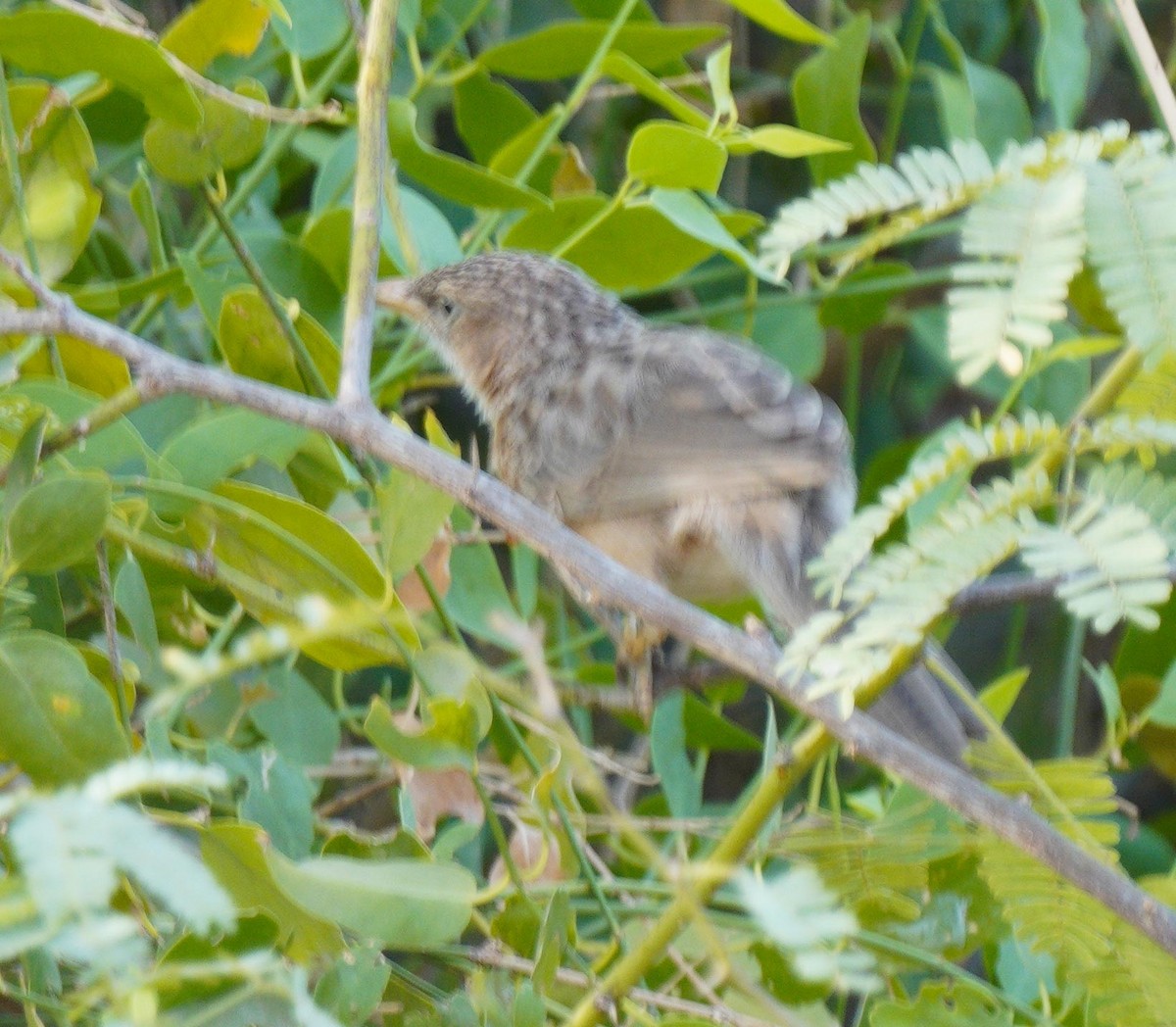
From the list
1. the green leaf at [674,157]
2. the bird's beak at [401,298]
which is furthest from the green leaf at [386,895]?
the bird's beak at [401,298]

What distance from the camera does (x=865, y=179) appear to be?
1639 mm

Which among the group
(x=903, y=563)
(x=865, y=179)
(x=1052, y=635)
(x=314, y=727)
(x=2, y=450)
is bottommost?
(x=1052, y=635)

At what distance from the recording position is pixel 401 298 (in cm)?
319

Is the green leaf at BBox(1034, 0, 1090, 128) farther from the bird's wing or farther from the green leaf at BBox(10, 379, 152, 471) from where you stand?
the green leaf at BBox(10, 379, 152, 471)

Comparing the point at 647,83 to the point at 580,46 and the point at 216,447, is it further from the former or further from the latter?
the point at 216,447

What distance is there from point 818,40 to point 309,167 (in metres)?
1.54

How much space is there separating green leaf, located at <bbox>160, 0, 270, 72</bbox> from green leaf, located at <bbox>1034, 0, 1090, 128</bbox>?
1608 millimetres

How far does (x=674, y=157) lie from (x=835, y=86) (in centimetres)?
92

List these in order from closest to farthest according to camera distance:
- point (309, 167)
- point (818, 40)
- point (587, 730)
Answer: point (818, 40), point (587, 730), point (309, 167)

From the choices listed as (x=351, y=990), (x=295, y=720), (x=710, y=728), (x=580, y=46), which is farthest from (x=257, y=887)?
(x=580, y=46)

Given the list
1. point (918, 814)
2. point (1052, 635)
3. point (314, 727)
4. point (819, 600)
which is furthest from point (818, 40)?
point (1052, 635)

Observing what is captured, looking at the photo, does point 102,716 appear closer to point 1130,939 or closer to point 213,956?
point 213,956

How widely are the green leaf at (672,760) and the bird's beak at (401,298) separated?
1035 millimetres

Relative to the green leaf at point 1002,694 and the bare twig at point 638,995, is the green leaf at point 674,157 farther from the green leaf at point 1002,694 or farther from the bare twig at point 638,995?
the bare twig at point 638,995
